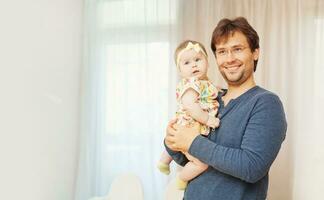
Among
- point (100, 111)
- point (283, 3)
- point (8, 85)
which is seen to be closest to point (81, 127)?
point (100, 111)

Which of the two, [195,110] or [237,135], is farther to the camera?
[195,110]

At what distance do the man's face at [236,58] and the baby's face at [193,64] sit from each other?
177 millimetres

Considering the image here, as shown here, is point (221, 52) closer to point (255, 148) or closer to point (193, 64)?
point (193, 64)

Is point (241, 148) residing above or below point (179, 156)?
above

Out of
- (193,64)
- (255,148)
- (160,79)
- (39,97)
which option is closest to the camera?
(255,148)

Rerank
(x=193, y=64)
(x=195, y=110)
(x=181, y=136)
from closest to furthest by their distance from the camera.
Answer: (x=181, y=136), (x=195, y=110), (x=193, y=64)

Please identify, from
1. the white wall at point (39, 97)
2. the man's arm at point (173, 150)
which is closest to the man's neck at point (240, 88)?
the man's arm at point (173, 150)

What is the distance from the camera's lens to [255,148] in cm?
109

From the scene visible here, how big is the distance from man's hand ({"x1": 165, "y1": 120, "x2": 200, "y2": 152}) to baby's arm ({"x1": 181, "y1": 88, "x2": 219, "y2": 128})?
4 cm

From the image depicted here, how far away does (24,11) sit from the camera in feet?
8.37

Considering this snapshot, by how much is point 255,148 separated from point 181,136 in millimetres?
272

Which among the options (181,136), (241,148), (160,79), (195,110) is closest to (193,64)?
(195,110)

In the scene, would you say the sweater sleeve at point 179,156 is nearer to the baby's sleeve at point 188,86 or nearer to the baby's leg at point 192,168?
the baby's leg at point 192,168

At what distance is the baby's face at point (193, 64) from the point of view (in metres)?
1.46
